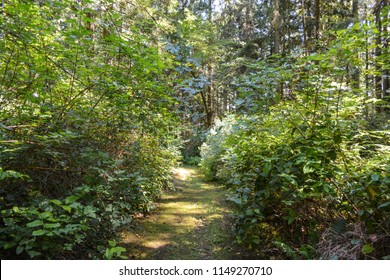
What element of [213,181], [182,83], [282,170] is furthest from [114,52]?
[213,181]

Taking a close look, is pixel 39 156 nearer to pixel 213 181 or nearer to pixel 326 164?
pixel 326 164

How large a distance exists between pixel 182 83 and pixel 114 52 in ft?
3.25

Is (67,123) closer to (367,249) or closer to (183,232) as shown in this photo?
(183,232)

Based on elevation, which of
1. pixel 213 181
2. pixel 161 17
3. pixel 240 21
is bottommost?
pixel 213 181

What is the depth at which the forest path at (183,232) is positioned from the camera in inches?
142

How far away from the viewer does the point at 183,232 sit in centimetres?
446

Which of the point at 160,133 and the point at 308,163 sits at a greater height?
the point at 160,133

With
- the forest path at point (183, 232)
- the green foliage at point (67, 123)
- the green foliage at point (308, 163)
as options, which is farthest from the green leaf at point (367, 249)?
the green foliage at point (67, 123)

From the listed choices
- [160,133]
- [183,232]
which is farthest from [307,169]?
[183,232]

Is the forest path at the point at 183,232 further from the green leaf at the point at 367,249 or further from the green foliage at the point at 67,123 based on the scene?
the green leaf at the point at 367,249

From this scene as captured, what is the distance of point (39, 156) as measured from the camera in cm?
276

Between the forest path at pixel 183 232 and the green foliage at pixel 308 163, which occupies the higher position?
the green foliage at pixel 308 163

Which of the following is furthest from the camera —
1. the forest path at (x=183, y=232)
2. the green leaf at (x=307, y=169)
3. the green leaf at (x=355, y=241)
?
the forest path at (x=183, y=232)

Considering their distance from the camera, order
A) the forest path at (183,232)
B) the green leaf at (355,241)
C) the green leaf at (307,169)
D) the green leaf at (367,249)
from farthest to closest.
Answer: the forest path at (183,232)
the green leaf at (307,169)
the green leaf at (355,241)
the green leaf at (367,249)
